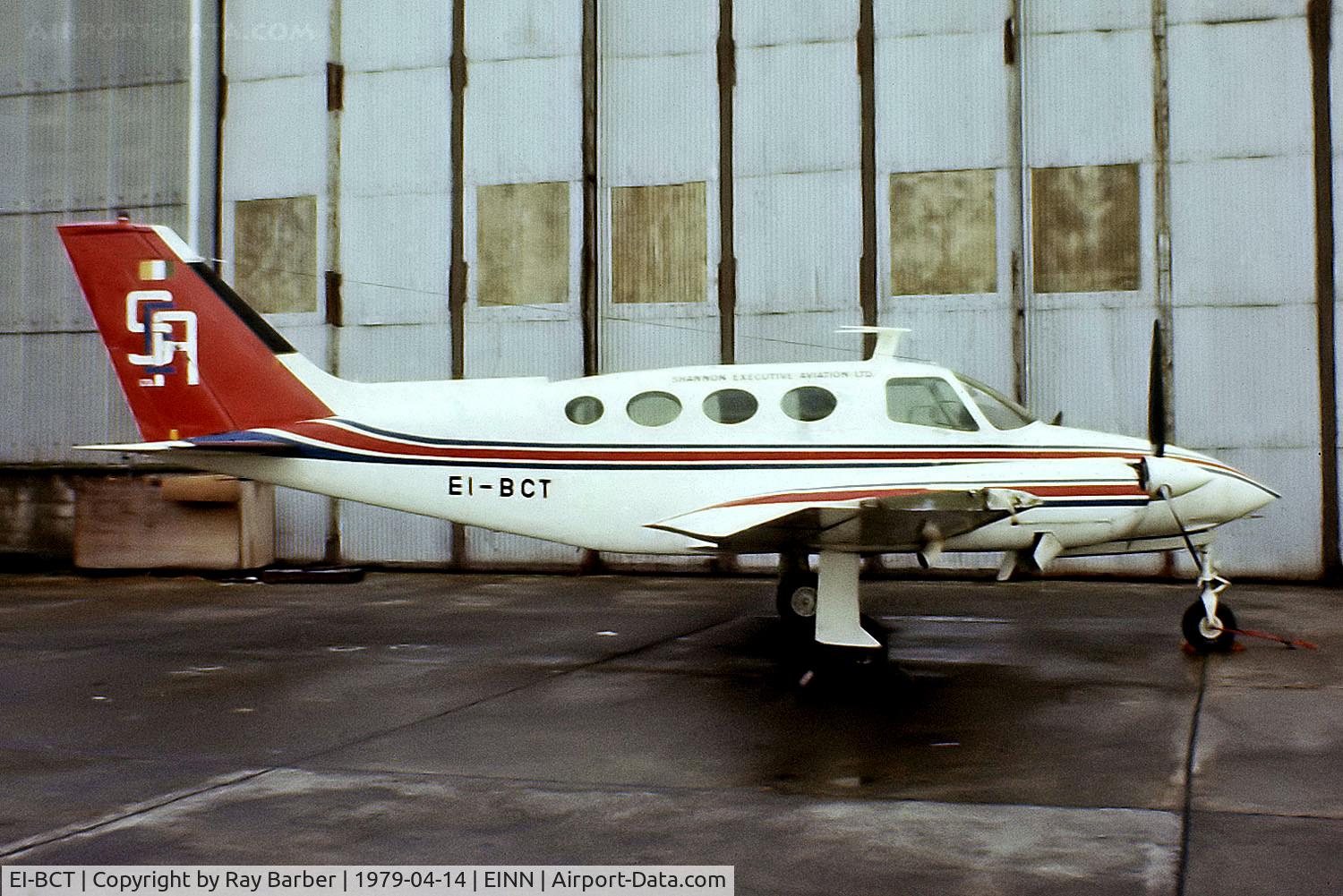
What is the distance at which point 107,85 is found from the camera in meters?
20.8

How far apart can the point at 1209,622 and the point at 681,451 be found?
5092mm

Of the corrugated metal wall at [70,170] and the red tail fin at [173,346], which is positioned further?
the corrugated metal wall at [70,170]

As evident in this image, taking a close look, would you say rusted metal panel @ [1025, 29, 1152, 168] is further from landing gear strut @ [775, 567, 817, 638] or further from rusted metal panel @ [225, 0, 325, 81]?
rusted metal panel @ [225, 0, 325, 81]

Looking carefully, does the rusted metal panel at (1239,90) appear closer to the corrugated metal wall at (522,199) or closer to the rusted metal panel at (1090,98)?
the rusted metal panel at (1090,98)

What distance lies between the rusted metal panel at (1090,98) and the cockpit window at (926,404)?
839 cm

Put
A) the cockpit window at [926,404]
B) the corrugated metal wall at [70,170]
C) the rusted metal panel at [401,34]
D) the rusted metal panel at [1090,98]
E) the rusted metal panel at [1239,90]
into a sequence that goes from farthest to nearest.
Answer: the corrugated metal wall at [70,170] < the rusted metal panel at [401,34] < the rusted metal panel at [1090,98] < the rusted metal panel at [1239,90] < the cockpit window at [926,404]

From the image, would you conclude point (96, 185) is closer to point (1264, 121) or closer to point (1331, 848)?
point (1264, 121)

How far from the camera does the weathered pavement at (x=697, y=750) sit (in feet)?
17.7

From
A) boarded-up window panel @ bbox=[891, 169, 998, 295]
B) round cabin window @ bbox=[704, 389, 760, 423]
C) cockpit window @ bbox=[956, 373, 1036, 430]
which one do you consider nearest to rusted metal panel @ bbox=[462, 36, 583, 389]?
boarded-up window panel @ bbox=[891, 169, 998, 295]

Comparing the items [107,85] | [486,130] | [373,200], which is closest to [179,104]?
[107,85]

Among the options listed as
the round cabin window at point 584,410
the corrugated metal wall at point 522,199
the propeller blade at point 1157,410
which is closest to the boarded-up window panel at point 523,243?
the corrugated metal wall at point 522,199

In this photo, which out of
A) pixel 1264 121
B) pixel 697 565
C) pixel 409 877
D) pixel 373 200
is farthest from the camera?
pixel 373 200

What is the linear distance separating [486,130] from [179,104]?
5566 mm

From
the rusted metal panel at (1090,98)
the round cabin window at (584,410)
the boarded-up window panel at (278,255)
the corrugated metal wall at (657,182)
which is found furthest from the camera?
the boarded-up window panel at (278,255)
